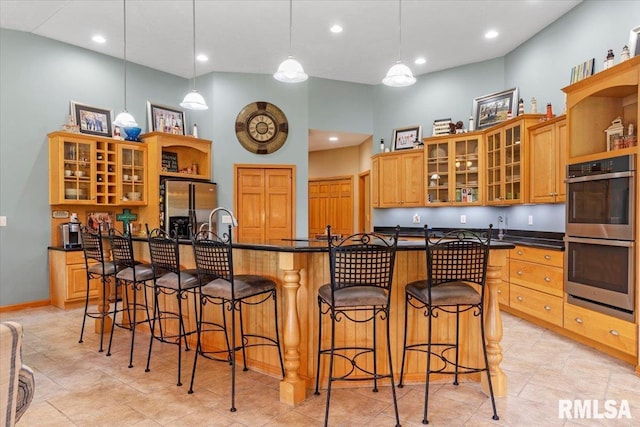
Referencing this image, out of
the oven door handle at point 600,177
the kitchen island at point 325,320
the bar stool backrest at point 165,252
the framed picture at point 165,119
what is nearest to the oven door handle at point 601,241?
the oven door handle at point 600,177

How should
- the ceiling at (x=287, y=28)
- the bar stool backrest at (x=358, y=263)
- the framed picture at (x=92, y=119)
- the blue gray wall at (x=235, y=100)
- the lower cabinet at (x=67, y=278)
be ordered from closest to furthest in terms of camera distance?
the bar stool backrest at (x=358, y=263) → the ceiling at (x=287, y=28) → the blue gray wall at (x=235, y=100) → the lower cabinet at (x=67, y=278) → the framed picture at (x=92, y=119)

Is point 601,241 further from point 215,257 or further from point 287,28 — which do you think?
point 287,28

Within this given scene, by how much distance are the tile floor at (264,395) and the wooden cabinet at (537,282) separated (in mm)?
547

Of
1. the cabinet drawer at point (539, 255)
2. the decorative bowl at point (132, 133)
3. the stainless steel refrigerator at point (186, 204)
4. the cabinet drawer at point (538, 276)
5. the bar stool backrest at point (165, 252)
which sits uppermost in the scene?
the decorative bowl at point (132, 133)

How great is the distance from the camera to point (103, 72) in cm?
570

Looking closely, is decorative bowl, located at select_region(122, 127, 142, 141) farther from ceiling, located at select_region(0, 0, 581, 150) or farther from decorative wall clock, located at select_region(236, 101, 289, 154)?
decorative wall clock, located at select_region(236, 101, 289, 154)

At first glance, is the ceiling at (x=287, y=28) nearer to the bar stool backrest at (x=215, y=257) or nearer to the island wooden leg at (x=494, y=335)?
the bar stool backrest at (x=215, y=257)

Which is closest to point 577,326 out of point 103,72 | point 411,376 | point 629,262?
point 629,262

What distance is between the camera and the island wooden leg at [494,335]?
258cm

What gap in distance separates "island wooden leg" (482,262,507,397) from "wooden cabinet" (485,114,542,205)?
2.60m

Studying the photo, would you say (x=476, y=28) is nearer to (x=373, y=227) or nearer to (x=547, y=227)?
(x=547, y=227)

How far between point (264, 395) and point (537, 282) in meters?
3.23

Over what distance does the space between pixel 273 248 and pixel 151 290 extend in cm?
203

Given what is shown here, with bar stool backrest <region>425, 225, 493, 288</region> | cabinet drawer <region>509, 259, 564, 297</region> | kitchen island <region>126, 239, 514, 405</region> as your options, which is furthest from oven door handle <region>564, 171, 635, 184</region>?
bar stool backrest <region>425, 225, 493, 288</region>
